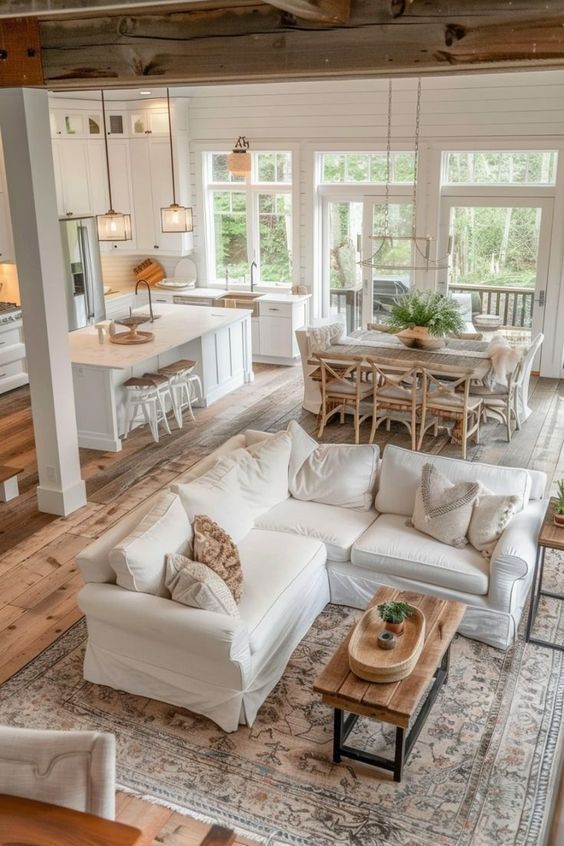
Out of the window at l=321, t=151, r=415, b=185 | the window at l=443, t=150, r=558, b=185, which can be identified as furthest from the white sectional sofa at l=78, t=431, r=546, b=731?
the window at l=321, t=151, r=415, b=185

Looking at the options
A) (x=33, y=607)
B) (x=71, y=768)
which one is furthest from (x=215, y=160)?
(x=71, y=768)

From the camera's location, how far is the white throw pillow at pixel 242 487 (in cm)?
484

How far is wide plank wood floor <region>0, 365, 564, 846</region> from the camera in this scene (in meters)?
5.02

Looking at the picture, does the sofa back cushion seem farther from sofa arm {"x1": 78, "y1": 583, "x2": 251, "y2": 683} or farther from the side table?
sofa arm {"x1": 78, "y1": 583, "x2": 251, "y2": 683}

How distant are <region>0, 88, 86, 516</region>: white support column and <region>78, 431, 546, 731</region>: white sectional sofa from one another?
1.43m

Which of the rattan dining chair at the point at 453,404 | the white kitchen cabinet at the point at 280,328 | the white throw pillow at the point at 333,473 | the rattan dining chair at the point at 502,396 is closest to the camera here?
the white throw pillow at the point at 333,473

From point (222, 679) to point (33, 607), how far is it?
68.7 inches

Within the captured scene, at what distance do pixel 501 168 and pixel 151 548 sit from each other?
23.8ft

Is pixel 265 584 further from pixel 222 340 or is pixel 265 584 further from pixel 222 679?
pixel 222 340

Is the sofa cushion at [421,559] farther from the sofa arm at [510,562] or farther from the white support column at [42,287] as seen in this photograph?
the white support column at [42,287]

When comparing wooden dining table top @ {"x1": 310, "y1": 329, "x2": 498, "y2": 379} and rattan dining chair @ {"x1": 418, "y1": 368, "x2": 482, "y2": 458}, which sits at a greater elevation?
wooden dining table top @ {"x1": 310, "y1": 329, "x2": 498, "y2": 379}

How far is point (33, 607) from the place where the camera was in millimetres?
5238

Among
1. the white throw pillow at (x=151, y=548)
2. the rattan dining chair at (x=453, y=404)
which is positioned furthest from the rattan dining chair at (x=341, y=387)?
the white throw pillow at (x=151, y=548)

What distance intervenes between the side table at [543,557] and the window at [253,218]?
22.8 feet
